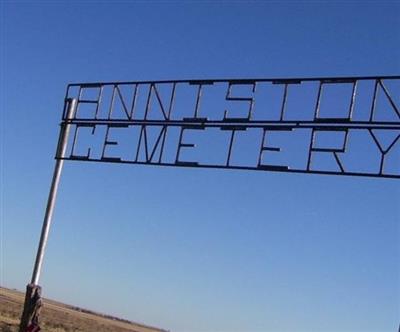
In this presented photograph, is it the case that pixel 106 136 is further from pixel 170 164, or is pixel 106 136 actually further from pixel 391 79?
pixel 391 79

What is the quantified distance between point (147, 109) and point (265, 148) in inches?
103

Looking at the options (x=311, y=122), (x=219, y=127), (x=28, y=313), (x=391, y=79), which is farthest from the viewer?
(x=28, y=313)

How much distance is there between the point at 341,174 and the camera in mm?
12188

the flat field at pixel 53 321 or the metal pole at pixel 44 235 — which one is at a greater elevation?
the metal pole at pixel 44 235

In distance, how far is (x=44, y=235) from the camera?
48.5 feet

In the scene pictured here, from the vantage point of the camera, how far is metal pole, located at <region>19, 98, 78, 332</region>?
14.4 m

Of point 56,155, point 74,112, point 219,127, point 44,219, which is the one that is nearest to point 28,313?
point 44,219

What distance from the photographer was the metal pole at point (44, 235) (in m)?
14.4

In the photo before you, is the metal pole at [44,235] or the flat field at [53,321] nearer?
the metal pole at [44,235]

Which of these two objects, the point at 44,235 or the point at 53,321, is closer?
the point at 44,235

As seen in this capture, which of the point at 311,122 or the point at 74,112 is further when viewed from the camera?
the point at 74,112

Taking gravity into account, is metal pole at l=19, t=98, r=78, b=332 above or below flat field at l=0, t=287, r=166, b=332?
above

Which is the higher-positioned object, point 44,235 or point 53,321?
point 44,235

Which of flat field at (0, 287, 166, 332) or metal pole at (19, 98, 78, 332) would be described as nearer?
metal pole at (19, 98, 78, 332)
